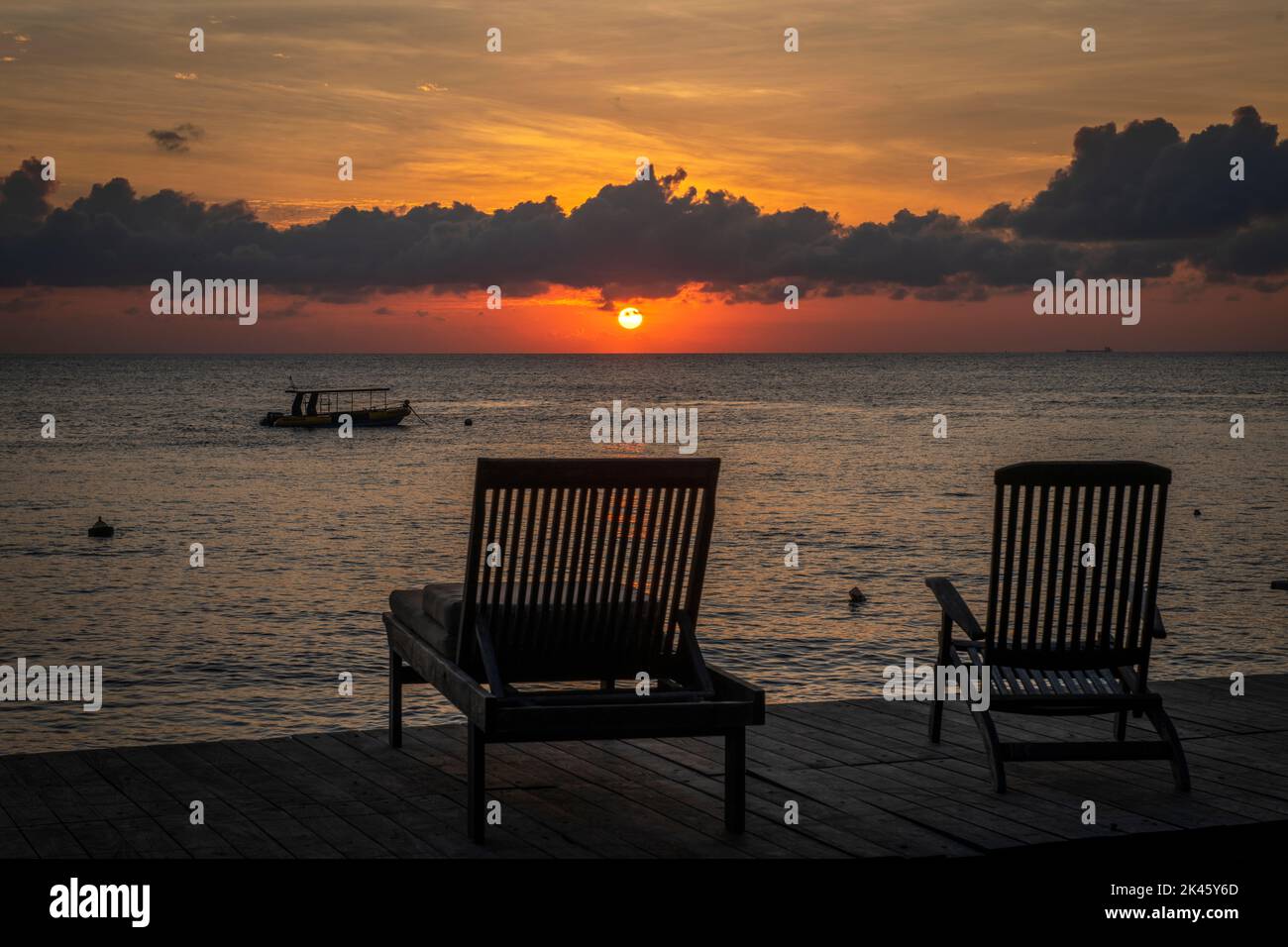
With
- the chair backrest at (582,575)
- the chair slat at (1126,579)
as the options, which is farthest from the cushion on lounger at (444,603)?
the chair slat at (1126,579)

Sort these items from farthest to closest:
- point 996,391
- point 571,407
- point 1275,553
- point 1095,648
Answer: point 996,391
point 571,407
point 1275,553
point 1095,648

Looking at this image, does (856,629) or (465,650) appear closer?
(465,650)

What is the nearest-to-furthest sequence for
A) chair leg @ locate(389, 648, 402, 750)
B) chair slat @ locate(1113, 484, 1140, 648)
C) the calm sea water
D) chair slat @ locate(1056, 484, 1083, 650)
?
1. chair slat @ locate(1056, 484, 1083, 650)
2. chair slat @ locate(1113, 484, 1140, 648)
3. chair leg @ locate(389, 648, 402, 750)
4. the calm sea water

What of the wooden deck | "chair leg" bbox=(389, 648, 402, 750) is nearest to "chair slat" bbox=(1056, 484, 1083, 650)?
the wooden deck

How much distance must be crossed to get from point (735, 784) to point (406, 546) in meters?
27.4

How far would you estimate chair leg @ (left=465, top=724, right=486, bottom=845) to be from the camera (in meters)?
5.04

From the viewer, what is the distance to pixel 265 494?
44.4 meters

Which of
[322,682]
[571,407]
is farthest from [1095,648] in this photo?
[571,407]

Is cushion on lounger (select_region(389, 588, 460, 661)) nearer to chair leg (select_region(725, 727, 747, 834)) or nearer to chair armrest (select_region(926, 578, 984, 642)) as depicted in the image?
chair leg (select_region(725, 727, 747, 834))

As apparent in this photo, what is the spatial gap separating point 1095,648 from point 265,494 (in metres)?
41.0

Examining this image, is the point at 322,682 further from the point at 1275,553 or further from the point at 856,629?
the point at 1275,553

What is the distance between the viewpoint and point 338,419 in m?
76.8

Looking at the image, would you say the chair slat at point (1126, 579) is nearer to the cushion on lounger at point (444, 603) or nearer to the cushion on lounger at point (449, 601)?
the cushion on lounger at point (449, 601)

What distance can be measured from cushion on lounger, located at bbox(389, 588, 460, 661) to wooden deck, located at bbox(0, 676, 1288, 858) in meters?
0.61
